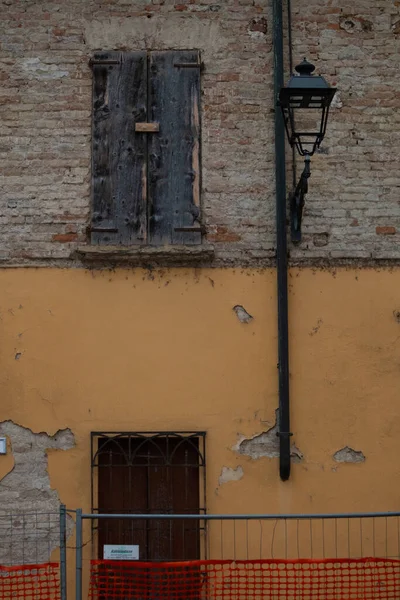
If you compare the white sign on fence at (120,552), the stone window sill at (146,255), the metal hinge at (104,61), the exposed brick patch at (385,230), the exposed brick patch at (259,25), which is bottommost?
the white sign on fence at (120,552)

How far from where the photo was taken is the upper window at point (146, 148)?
7598 millimetres

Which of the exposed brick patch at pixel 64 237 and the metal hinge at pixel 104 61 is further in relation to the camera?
the metal hinge at pixel 104 61

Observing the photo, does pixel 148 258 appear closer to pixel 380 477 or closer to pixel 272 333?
pixel 272 333

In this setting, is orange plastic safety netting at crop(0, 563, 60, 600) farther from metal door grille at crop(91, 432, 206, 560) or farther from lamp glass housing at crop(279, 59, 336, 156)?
lamp glass housing at crop(279, 59, 336, 156)

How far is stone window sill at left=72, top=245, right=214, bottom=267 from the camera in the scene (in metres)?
7.43

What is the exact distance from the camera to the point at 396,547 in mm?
7250

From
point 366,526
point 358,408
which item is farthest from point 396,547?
point 358,408

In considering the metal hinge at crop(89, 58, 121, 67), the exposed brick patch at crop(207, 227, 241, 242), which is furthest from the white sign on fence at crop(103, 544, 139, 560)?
the metal hinge at crop(89, 58, 121, 67)

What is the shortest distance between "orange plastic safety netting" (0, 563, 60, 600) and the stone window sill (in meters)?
2.61

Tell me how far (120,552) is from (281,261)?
2.87 meters

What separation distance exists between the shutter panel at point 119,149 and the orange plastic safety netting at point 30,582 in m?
2.83

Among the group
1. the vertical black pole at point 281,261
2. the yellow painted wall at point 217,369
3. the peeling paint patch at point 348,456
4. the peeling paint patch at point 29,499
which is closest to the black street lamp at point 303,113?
the vertical black pole at point 281,261

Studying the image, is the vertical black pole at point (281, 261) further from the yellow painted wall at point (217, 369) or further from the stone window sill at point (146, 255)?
the stone window sill at point (146, 255)

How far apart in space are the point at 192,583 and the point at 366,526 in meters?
1.57
